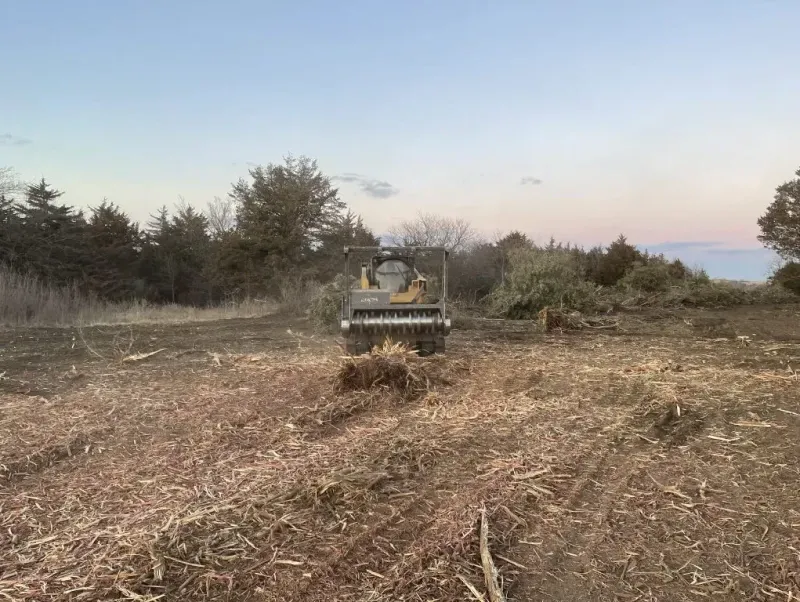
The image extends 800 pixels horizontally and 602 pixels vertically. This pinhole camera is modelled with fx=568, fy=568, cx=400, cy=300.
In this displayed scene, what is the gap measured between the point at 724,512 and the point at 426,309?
21.7ft

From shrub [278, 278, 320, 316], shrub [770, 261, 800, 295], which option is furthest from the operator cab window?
shrub [770, 261, 800, 295]

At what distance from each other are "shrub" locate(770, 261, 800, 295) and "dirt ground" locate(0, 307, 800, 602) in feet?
Result: 69.7

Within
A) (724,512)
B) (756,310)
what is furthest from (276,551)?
(756,310)

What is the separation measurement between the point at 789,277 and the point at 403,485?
2861 cm

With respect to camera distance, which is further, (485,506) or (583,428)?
(583,428)

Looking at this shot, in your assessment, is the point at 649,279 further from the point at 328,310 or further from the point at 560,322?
the point at 328,310

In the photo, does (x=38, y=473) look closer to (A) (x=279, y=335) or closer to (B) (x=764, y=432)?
(B) (x=764, y=432)

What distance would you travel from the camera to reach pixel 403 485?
4.36m

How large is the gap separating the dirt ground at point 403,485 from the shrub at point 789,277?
21248 millimetres

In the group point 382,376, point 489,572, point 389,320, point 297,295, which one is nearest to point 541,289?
point 389,320

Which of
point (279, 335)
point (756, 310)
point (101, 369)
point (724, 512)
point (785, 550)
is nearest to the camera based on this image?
point (785, 550)

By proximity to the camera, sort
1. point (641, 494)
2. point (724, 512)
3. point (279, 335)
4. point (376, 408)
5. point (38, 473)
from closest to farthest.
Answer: point (724, 512), point (641, 494), point (38, 473), point (376, 408), point (279, 335)

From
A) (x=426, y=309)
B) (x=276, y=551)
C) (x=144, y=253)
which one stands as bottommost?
(x=276, y=551)

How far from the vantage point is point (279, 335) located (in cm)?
1538
